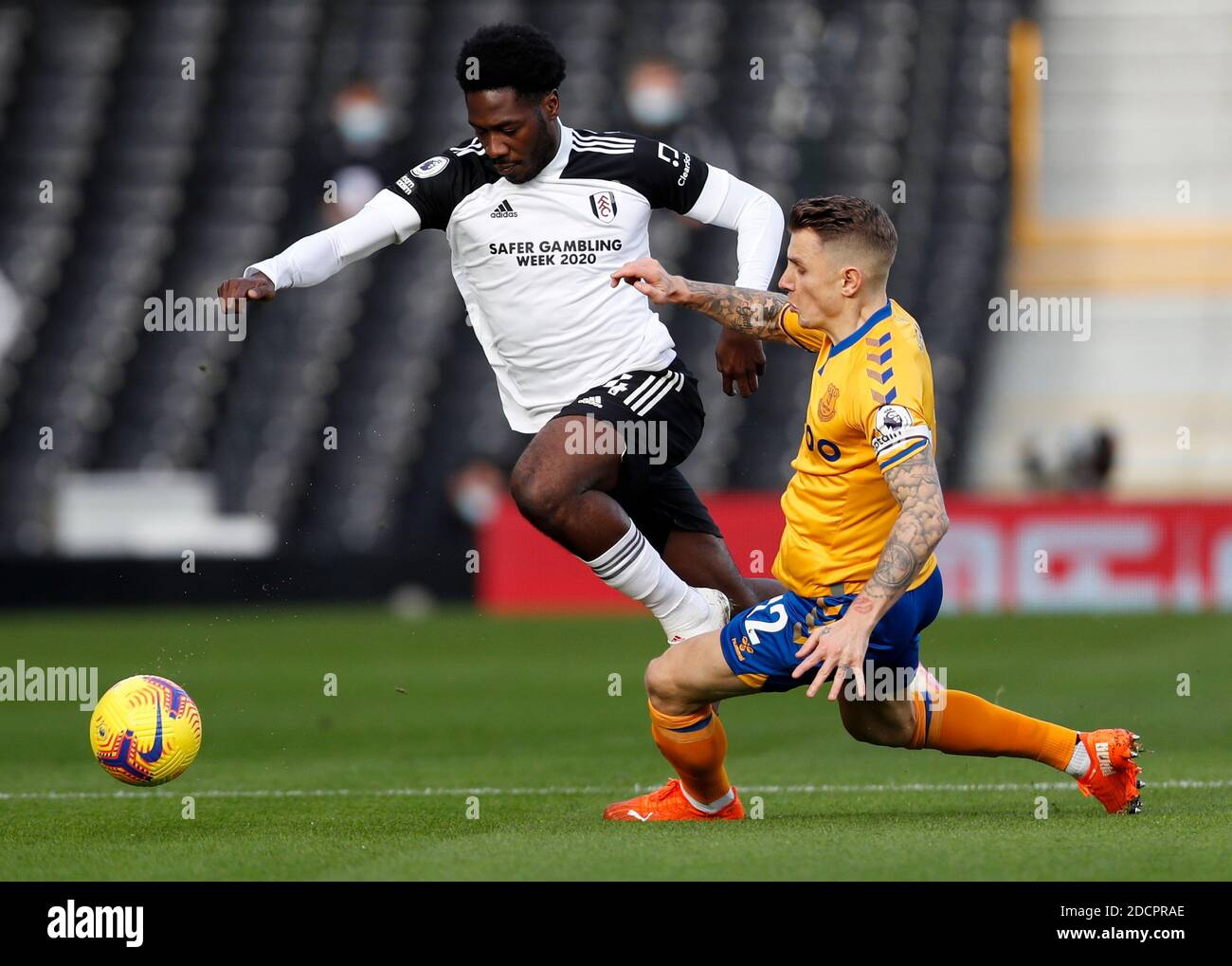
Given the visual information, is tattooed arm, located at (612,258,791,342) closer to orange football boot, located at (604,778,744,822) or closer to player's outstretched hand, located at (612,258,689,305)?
player's outstretched hand, located at (612,258,689,305)

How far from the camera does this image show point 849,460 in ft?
18.4

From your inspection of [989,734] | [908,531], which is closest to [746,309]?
[908,531]

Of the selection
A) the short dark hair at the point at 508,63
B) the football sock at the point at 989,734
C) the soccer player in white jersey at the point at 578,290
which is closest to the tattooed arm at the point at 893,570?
the football sock at the point at 989,734

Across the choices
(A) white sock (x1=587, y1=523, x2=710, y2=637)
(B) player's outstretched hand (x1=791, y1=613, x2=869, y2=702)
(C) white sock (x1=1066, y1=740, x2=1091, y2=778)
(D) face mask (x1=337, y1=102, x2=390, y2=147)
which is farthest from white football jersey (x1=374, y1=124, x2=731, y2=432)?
(D) face mask (x1=337, y1=102, x2=390, y2=147)

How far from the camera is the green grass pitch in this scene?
203 inches

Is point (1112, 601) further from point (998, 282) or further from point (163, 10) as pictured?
point (163, 10)

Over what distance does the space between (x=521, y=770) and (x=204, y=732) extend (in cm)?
257

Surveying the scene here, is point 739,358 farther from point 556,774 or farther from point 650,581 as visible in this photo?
point 556,774

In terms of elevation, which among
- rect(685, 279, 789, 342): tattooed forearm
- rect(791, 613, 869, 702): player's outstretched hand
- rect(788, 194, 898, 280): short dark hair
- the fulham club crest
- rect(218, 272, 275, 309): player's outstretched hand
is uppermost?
the fulham club crest

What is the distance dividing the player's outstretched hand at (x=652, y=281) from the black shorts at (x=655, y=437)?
2.44 ft

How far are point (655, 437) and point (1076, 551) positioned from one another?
42.1ft

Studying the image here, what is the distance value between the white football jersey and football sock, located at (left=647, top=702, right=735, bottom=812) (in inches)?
46.7

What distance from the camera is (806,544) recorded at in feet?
18.6
